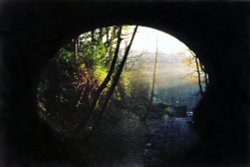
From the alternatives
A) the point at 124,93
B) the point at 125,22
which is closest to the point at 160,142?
the point at 124,93

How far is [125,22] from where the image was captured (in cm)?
443

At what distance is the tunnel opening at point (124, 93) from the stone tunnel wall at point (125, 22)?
358mm

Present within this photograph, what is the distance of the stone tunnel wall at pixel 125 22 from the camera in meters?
2.80

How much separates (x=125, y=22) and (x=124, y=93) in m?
1.13

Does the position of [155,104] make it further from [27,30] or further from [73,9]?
[27,30]

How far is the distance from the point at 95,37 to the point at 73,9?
5.52 ft

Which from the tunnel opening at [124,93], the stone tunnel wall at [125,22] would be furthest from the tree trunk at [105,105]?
the stone tunnel wall at [125,22]

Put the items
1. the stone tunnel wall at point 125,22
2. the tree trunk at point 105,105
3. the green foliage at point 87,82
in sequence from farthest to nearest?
1. the tree trunk at point 105,105
2. the green foliage at point 87,82
3. the stone tunnel wall at point 125,22

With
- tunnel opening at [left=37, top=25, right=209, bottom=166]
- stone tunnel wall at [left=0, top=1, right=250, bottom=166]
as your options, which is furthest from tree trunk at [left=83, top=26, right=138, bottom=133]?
stone tunnel wall at [left=0, top=1, right=250, bottom=166]

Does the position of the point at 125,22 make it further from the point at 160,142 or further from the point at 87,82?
the point at 160,142

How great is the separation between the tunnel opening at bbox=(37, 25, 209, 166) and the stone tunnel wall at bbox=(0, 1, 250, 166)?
1.18ft

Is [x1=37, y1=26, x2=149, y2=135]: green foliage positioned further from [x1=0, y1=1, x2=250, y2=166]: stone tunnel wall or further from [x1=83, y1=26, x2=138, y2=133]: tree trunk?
[x1=0, y1=1, x2=250, y2=166]: stone tunnel wall

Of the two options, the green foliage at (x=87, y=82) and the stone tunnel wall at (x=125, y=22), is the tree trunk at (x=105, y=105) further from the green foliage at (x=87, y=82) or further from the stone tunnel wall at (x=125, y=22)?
the stone tunnel wall at (x=125, y=22)

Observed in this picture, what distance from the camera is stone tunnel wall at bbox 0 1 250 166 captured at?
2799 millimetres
